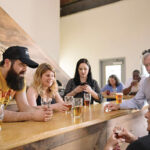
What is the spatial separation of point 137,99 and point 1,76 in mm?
1425

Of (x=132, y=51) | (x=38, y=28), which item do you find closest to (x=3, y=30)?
(x=38, y=28)

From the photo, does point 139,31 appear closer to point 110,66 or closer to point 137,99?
point 110,66

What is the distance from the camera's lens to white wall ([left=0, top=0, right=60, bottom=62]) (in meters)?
3.83

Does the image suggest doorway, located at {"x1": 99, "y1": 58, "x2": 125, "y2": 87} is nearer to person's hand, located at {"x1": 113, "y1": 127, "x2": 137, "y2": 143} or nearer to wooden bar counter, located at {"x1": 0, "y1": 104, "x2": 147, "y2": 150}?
wooden bar counter, located at {"x1": 0, "y1": 104, "x2": 147, "y2": 150}

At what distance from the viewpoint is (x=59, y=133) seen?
45.0 inches

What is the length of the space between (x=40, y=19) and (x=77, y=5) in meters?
3.82

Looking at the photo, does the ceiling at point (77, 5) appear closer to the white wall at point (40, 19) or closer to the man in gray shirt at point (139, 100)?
the white wall at point (40, 19)

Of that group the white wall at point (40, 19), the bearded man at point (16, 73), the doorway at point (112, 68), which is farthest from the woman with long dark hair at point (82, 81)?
the doorway at point (112, 68)

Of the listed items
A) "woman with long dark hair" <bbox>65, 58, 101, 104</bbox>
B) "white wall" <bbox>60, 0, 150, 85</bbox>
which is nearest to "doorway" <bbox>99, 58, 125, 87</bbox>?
"white wall" <bbox>60, 0, 150, 85</bbox>

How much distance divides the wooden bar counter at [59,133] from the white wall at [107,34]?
473 cm

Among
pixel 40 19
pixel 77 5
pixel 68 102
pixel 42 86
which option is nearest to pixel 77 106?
pixel 68 102

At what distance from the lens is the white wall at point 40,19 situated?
383 cm

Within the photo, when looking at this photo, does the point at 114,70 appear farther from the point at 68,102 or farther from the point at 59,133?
the point at 59,133

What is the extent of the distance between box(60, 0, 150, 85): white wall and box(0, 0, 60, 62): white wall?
2773 mm
